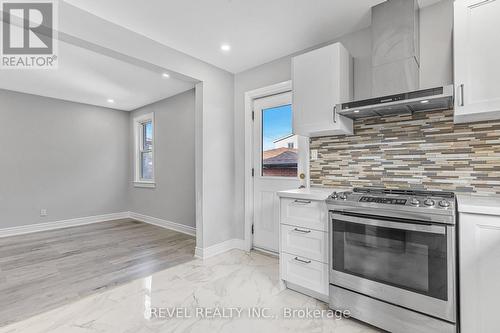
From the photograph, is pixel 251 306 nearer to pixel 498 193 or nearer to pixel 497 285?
pixel 497 285

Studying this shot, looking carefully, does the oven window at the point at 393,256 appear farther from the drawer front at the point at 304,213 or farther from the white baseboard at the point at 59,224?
the white baseboard at the point at 59,224

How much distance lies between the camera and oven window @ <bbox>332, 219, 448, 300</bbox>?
159cm

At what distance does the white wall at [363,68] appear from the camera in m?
2.11

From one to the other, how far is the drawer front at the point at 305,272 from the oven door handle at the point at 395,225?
0.46 metres

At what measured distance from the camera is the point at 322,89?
241cm

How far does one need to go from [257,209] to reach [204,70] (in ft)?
6.66

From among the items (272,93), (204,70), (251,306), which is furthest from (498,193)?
(204,70)

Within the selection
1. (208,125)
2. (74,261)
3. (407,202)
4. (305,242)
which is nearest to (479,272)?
Answer: (407,202)

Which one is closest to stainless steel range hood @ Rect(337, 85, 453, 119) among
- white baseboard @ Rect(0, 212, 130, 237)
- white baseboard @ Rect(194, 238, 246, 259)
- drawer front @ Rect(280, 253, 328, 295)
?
drawer front @ Rect(280, 253, 328, 295)

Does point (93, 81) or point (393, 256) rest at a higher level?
point (93, 81)

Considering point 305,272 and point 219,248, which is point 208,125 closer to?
point 219,248

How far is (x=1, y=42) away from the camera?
272 cm

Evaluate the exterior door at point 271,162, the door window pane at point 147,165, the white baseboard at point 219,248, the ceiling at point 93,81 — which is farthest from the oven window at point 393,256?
the door window pane at point 147,165

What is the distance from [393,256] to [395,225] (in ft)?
0.75
